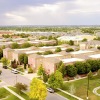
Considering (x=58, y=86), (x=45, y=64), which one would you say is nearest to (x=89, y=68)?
(x=45, y=64)

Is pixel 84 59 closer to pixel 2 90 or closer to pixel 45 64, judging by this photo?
pixel 45 64

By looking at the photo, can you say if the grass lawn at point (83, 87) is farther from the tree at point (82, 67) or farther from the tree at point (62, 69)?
the tree at point (62, 69)

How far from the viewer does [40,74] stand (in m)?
37.8

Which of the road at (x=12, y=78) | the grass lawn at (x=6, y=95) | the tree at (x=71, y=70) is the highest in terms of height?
the tree at (x=71, y=70)

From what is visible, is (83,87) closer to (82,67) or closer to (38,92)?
(82,67)

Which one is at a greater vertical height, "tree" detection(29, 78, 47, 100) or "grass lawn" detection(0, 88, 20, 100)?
"tree" detection(29, 78, 47, 100)

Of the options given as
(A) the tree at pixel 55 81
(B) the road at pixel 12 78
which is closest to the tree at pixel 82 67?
(A) the tree at pixel 55 81

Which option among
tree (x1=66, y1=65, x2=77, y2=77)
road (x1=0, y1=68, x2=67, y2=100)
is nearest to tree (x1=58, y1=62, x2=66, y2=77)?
tree (x1=66, y1=65, x2=77, y2=77)

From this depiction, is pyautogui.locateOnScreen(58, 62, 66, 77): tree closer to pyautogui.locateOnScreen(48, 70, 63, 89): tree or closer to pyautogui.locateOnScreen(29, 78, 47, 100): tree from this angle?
pyautogui.locateOnScreen(48, 70, 63, 89): tree

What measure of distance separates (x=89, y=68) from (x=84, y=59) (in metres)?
3.87

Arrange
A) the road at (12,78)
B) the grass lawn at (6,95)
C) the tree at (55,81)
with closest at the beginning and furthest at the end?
the grass lawn at (6,95) → the tree at (55,81) → the road at (12,78)

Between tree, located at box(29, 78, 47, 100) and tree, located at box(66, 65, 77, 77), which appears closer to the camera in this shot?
tree, located at box(29, 78, 47, 100)

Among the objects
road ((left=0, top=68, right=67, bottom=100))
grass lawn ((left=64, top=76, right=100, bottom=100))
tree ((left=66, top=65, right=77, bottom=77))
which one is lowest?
road ((left=0, top=68, right=67, bottom=100))

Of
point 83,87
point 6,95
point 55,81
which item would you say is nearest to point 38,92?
point 55,81
